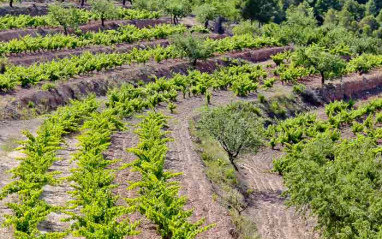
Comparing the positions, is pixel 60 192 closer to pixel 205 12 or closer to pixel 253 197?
pixel 253 197

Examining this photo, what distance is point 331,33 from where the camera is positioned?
244 feet

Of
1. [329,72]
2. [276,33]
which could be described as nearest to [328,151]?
[329,72]

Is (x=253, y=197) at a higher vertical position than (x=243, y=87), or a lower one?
lower

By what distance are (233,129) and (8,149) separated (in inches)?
610

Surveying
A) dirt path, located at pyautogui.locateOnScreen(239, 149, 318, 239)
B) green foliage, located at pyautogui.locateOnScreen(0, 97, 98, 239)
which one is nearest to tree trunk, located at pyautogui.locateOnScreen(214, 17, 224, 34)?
dirt path, located at pyautogui.locateOnScreen(239, 149, 318, 239)

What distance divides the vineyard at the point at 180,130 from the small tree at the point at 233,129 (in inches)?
4.0

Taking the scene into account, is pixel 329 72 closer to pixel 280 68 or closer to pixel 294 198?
pixel 280 68

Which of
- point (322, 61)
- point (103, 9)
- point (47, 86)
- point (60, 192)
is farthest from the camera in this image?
point (103, 9)

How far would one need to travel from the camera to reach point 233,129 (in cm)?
3091

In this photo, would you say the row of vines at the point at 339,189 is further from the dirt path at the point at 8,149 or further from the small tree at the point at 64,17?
the small tree at the point at 64,17

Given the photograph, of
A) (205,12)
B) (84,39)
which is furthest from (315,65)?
(84,39)

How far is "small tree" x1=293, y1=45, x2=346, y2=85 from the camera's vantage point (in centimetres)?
5144

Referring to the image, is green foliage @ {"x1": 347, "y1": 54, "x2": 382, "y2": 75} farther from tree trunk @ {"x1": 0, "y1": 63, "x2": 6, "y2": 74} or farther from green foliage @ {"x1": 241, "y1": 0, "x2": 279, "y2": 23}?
tree trunk @ {"x1": 0, "y1": 63, "x2": 6, "y2": 74}

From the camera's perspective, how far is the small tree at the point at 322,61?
169 ft
